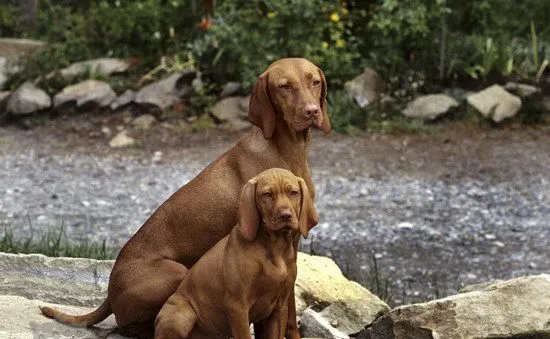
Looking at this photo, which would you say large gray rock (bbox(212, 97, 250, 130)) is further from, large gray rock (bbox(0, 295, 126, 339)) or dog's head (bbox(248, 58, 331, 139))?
dog's head (bbox(248, 58, 331, 139))

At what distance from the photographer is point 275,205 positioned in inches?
145

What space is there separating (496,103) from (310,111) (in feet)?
26.9

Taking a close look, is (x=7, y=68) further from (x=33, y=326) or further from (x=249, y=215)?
(x=249, y=215)

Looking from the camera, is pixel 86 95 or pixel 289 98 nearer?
pixel 289 98

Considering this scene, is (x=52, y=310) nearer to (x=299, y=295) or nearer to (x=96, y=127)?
(x=299, y=295)

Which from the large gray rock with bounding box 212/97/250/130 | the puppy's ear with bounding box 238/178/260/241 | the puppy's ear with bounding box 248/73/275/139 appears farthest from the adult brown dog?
the large gray rock with bounding box 212/97/250/130

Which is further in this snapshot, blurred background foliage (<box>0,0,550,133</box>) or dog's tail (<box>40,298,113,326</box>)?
blurred background foliage (<box>0,0,550,133</box>)

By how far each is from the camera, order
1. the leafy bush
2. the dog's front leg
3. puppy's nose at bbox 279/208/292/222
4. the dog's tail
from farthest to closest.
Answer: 1. the leafy bush
2. the dog's tail
3. the dog's front leg
4. puppy's nose at bbox 279/208/292/222

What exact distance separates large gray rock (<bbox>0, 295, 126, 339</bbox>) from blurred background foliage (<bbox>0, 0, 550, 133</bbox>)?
7.30m

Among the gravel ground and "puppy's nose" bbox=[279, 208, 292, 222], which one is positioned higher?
"puppy's nose" bbox=[279, 208, 292, 222]

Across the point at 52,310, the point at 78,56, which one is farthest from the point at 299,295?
the point at 78,56

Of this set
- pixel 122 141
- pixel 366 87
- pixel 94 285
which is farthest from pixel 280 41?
pixel 94 285

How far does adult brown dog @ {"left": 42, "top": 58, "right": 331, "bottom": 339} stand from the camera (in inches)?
161

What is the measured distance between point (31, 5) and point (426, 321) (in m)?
12.3
